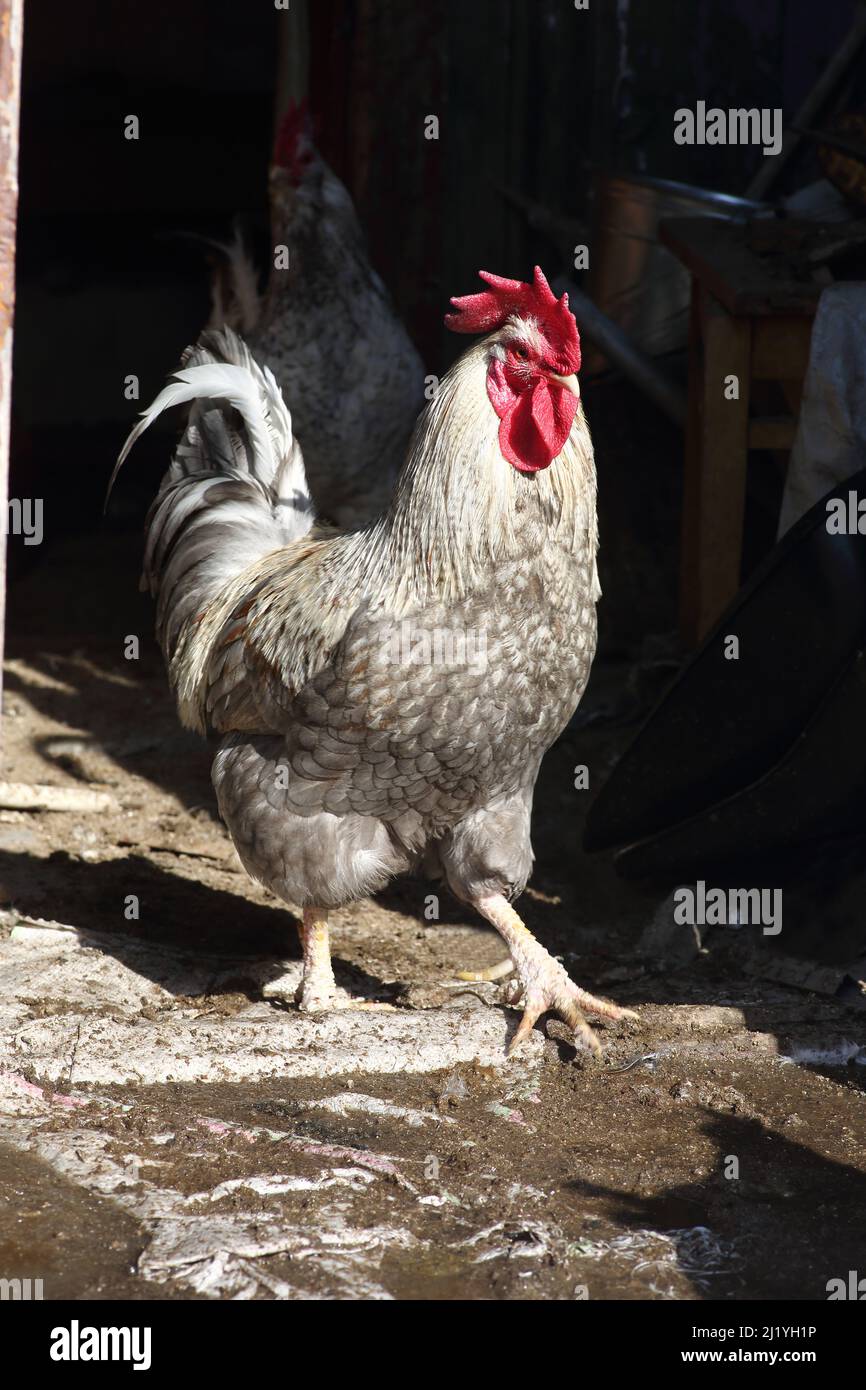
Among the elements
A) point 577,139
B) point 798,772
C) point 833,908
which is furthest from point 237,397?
point 577,139

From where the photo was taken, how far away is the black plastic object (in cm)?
431

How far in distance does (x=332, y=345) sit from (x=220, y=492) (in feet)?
4.80

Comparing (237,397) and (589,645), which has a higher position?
(237,397)

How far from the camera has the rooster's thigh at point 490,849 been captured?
4059mm

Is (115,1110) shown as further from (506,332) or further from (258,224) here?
(258,224)

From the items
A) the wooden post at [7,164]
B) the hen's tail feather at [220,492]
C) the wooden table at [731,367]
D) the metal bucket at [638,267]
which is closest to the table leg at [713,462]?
the wooden table at [731,367]

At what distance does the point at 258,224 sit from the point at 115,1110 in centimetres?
804

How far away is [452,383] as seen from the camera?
3.67 metres

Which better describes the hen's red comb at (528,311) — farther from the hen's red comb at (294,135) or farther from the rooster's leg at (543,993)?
the hen's red comb at (294,135)

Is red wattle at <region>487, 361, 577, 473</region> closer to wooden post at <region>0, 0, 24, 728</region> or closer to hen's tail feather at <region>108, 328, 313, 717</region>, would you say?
hen's tail feather at <region>108, 328, 313, 717</region>

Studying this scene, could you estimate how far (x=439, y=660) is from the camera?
12.0 ft

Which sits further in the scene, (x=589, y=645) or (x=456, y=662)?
(x=589, y=645)

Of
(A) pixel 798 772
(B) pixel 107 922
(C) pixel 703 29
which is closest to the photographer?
(A) pixel 798 772

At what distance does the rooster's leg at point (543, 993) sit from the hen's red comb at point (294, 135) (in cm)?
356
